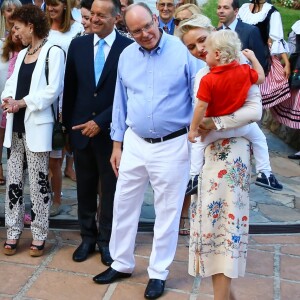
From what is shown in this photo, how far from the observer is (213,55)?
3.54m

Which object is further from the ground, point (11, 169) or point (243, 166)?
point (243, 166)

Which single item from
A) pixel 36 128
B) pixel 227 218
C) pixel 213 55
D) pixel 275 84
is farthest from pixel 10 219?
pixel 275 84

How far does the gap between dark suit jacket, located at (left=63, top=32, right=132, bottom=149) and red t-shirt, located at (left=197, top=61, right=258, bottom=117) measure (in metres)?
1.17

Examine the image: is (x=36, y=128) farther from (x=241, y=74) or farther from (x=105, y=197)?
(x=241, y=74)

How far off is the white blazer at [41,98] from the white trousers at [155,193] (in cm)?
74

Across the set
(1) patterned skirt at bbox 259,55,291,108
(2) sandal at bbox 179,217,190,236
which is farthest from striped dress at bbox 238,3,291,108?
(2) sandal at bbox 179,217,190,236

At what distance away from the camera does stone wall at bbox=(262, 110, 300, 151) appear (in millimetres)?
8805

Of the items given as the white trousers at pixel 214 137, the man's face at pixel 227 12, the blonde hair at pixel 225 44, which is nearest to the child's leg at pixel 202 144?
the white trousers at pixel 214 137

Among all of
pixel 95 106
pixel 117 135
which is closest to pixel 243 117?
pixel 117 135

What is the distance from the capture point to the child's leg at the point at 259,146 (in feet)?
12.9

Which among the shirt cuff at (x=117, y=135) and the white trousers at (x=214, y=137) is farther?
the shirt cuff at (x=117, y=135)

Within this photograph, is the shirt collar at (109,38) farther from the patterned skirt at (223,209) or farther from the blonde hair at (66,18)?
the blonde hair at (66,18)

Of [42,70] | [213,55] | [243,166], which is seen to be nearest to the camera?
[213,55]

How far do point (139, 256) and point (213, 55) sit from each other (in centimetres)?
208
